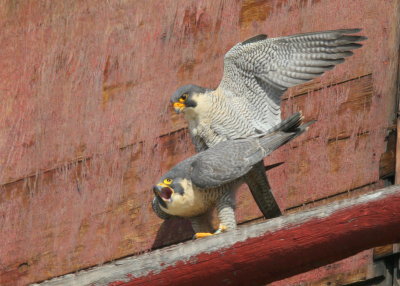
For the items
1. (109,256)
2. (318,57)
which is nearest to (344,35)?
(318,57)

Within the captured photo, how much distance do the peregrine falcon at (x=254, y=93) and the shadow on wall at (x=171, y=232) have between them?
0.45m

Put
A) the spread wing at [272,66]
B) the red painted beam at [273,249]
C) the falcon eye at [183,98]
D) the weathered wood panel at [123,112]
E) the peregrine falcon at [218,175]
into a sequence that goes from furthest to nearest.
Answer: the weathered wood panel at [123,112], the falcon eye at [183,98], the spread wing at [272,66], the peregrine falcon at [218,175], the red painted beam at [273,249]

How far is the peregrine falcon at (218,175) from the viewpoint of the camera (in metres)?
4.09

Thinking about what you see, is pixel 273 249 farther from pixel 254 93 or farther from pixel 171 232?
pixel 171 232

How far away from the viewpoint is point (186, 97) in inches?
172

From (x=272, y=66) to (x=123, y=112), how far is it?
0.80 m

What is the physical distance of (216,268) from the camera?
142 inches

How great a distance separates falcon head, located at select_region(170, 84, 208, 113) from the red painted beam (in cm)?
81

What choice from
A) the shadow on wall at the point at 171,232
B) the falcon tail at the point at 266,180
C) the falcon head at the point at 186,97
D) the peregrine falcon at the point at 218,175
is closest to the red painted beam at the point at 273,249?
the peregrine falcon at the point at 218,175

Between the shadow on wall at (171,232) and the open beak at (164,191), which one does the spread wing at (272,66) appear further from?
the shadow on wall at (171,232)

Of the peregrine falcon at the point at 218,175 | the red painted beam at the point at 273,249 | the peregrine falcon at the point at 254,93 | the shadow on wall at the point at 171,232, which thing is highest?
the peregrine falcon at the point at 254,93

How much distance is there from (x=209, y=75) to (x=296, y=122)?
78 centimetres

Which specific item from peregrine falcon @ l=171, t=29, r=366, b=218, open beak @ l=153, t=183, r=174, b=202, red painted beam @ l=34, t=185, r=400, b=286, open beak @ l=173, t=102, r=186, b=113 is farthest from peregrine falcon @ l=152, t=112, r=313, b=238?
red painted beam @ l=34, t=185, r=400, b=286

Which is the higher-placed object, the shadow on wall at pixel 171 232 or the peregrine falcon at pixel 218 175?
the shadow on wall at pixel 171 232
